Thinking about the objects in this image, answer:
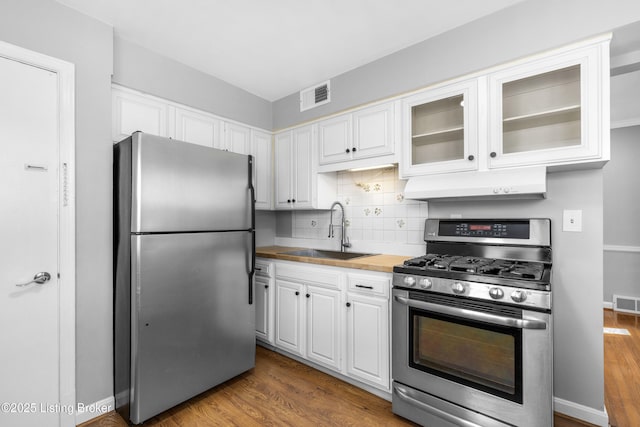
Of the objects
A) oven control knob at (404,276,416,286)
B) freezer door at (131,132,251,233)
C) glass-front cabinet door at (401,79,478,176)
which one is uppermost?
glass-front cabinet door at (401,79,478,176)

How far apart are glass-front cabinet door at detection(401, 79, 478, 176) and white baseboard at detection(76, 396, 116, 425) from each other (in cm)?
260

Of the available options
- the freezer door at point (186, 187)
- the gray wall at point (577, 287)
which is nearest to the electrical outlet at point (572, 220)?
the gray wall at point (577, 287)

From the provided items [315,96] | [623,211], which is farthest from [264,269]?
[623,211]

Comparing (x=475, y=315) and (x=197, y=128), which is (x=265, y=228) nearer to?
(x=197, y=128)

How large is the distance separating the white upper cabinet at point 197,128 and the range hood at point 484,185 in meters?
1.84

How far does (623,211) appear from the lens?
13.9 feet

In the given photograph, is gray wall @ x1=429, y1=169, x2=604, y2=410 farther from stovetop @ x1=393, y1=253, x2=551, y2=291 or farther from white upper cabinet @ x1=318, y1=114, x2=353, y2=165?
white upper cabinet @ x1=318, y1=114, x2=353, y2=165

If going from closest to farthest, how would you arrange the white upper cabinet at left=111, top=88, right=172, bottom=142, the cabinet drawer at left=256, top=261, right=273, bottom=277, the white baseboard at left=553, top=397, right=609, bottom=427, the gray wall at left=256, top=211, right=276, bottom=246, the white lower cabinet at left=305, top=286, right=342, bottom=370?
the white baseboard at left=553, top=397, right=609, bottom=427, the white upper cabinet at left=111, top=88, right=172, bottom=142, the white lower cabinet at left=305, top=286, right=342, bottom=370, the cabinet drawer at left=256, top=261, right=273, bottom=277, the gray wall at left=256, top=211, right=276, bottom=246

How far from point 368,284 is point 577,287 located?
51.5 inches

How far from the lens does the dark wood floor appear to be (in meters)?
1.97

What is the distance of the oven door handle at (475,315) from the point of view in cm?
154

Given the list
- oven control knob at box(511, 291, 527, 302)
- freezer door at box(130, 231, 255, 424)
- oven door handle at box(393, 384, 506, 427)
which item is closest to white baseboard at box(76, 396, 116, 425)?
freezer door at box(130, 231, 255, 424)

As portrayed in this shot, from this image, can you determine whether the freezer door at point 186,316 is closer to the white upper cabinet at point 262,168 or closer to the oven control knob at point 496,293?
the white upper cabinet at point 262,168

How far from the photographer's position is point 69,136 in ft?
6.36
